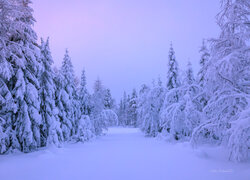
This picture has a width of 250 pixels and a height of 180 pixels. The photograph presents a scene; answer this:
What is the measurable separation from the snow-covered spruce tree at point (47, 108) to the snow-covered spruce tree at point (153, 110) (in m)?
15.1

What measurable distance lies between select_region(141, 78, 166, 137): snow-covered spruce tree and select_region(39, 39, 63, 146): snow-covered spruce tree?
15088mm

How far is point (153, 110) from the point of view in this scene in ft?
92.6

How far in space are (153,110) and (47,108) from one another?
58.8ft

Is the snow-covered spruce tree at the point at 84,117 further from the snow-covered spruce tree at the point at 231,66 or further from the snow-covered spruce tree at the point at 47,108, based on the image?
the snow-covered spruce tree at the point at 231,66

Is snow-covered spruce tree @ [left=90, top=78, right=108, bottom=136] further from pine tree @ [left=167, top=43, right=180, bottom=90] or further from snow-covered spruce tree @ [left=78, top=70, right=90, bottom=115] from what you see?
pine tree @ [left=167, top=43, right=180, bottom=90]

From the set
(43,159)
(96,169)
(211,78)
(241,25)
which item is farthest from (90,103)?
(241,25)

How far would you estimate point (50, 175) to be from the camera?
24.4 feet

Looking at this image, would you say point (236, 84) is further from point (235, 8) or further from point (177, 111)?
point (177, 111)

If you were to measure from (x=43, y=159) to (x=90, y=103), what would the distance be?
1539 cm

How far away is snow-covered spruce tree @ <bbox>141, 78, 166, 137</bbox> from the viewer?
25664mm

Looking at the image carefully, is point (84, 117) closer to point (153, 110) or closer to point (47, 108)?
point (47, 108)

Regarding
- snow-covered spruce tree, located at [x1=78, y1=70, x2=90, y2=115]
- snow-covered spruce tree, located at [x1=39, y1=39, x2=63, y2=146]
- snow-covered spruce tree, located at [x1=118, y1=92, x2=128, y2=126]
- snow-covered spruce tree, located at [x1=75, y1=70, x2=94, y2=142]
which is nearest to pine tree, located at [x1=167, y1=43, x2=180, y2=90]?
snow-covered spruce tree, located at [x1=78, y1=70, x2=90, y2=115]

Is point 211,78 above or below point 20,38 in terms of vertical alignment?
below

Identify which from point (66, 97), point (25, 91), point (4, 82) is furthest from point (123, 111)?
point (4, 82)
